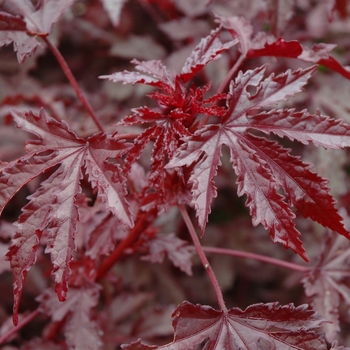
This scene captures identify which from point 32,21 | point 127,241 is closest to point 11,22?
point 32,21

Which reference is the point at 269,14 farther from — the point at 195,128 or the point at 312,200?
the point at 312,200

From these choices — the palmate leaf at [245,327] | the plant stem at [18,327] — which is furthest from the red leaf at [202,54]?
the plant stem at [18,327]

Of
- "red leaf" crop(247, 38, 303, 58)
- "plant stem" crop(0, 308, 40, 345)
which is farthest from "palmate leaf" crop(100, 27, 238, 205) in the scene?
"plant stem" crop(0, 308, 40, 345)

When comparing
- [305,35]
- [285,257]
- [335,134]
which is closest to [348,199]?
[285,257]

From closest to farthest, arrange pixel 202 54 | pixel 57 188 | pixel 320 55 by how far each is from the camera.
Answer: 1. pixel 57 188
2. pixel 202 54
3. pixel 320 55

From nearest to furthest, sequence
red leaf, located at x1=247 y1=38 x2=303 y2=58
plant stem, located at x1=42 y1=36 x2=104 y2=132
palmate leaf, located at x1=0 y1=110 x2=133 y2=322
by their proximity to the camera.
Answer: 1. palmate leaf, located at x1=0 y1=110 x2=133 y2=322
2. red leaf, located at x1=247 y1=38 x2=303 y2=58
3. plant stem, located at x1=42 y1=36 x2=104 y2=132

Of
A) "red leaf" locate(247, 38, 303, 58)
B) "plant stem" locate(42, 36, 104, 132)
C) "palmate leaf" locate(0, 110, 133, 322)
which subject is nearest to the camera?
"palmate leaf" locate(0, 110, 133, 322)

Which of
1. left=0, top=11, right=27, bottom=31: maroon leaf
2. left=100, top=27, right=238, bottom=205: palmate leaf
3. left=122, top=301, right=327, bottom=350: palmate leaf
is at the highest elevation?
left=0, top=11, right=27, bottom=31: maroon leaf

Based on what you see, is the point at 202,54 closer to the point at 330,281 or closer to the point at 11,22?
the point at 11,22

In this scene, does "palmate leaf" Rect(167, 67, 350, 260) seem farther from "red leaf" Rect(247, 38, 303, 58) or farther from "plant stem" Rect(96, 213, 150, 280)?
"plant stem" Rect(96, 213, 150, 280)
